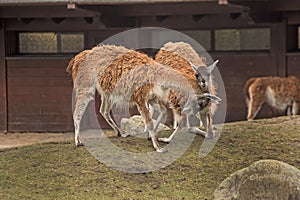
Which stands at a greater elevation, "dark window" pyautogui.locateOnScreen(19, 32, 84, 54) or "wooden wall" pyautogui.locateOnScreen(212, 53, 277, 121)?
"dark window" pyautogui.locateOnScreen(19, 32, 84, 54)

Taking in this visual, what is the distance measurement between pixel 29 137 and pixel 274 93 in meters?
4.05

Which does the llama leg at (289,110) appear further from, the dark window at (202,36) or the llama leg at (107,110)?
the llama leg at (107,110)

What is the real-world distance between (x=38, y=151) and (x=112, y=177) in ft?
3.16

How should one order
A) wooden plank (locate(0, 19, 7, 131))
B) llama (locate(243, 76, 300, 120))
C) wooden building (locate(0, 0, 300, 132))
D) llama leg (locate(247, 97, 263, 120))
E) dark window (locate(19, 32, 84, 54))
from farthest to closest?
dark window (locate(19, 32, 84, 54)) < wooden plank (locate(0, 19, 7, 131)) < wooden building (locate(0, 0, 300, 132)) < llama leg (locate(247, 97, 263, 120)) < llama (locate(243, 76, 300, 120))

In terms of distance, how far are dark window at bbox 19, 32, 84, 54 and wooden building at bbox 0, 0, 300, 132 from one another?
17 millimetres

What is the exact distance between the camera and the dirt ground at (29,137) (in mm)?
11283

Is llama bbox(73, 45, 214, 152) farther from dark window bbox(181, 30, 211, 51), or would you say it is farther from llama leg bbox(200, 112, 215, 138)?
dark window bbox(181, 30, 211, 51)

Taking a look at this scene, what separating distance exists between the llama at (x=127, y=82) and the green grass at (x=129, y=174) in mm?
313

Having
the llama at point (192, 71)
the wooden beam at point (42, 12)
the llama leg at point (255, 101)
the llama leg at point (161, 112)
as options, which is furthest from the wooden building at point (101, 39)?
the llama leg at point (161, 112)

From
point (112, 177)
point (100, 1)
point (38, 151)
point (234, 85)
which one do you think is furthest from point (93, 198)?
point (234, 85)

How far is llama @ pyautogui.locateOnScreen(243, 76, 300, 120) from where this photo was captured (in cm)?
1095

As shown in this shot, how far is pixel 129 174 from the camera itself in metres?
5.71

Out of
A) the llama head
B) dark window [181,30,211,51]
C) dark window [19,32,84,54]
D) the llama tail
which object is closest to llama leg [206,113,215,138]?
the llama head

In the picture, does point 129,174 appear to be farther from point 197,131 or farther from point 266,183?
point 266,183
